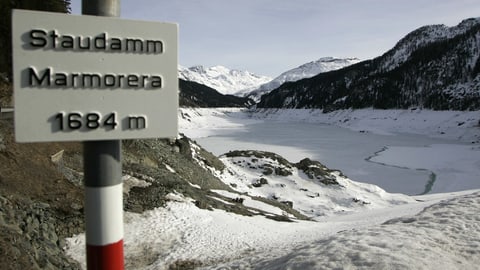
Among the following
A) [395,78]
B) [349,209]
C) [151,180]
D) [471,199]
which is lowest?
[349,209]

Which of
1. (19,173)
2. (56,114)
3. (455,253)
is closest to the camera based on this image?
(56,114)

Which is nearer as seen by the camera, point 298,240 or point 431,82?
point 298,240

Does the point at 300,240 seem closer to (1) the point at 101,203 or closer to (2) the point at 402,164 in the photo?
(1) the point at 101,203

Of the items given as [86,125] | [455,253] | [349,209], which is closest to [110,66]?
[86,125]

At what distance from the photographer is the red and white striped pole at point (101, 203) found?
267cm

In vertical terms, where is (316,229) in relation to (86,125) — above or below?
below

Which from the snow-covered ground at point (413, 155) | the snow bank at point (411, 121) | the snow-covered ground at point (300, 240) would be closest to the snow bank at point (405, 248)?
the snow-covered ground at point (300, 240)

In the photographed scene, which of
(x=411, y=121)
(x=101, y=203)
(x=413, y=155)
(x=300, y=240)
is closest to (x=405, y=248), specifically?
(x=101, y=203)

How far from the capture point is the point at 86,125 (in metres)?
2.65

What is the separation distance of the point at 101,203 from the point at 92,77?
103 centimetres

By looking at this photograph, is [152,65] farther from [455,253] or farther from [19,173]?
[19,173]

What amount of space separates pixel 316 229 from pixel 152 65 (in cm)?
1029

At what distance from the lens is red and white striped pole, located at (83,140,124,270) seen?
8.76ft

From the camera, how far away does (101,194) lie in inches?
105
